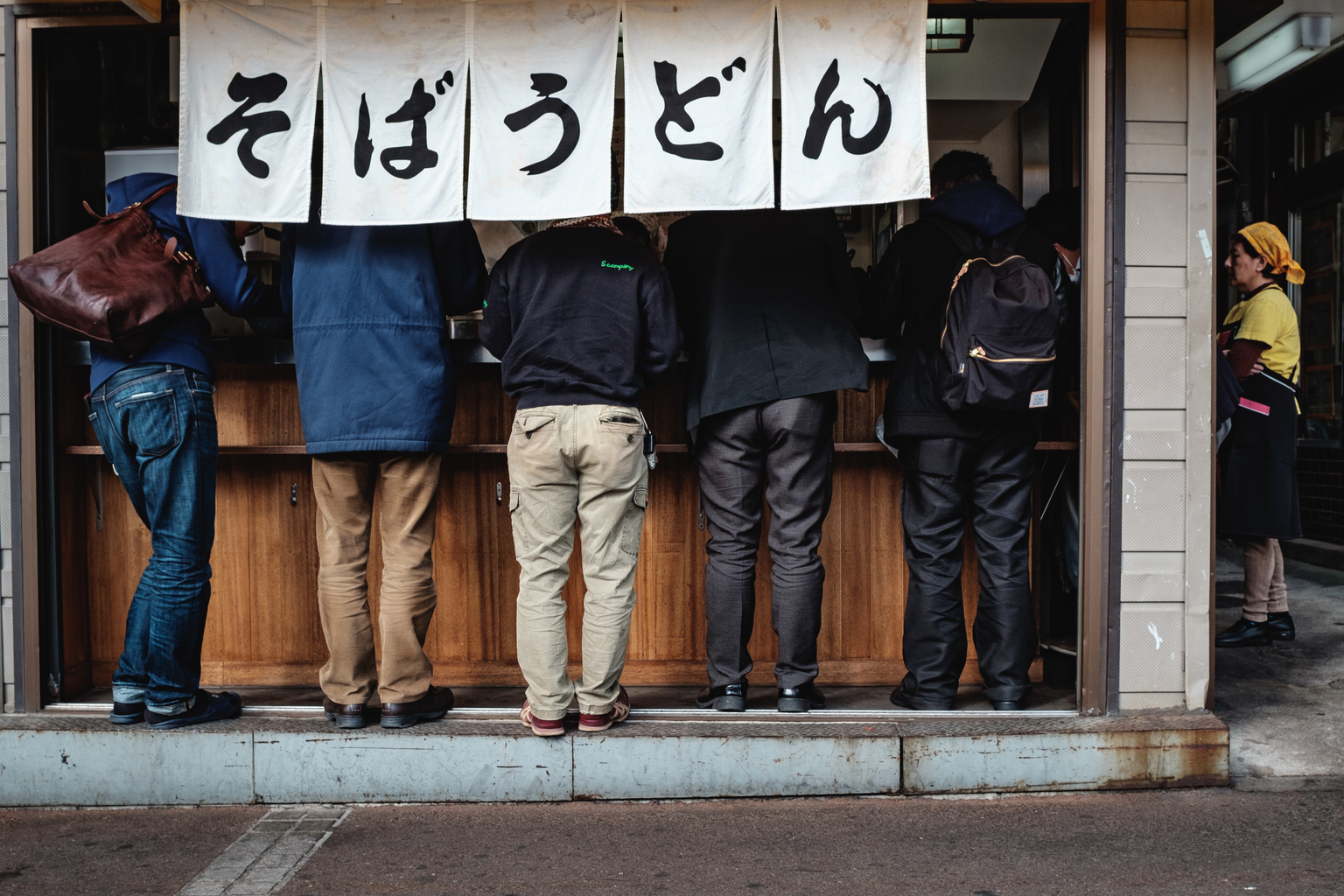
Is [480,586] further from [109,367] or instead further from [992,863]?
[992,863]

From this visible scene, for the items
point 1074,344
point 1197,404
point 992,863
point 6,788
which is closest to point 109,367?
point 6,788

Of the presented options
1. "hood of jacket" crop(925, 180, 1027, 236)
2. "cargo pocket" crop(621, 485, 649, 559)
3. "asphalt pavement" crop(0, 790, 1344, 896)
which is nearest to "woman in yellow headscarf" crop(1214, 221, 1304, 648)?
"asphalt pavement" crop(0, 790, 1344, 896)

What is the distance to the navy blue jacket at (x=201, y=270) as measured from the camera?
3.58 meters

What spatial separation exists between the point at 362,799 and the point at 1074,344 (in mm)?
3187

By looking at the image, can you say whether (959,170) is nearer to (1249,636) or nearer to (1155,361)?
(1155,361)

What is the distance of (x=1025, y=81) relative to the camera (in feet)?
16.3

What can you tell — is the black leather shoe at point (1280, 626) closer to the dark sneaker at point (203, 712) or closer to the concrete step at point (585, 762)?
the concrete step at point (585, 762)

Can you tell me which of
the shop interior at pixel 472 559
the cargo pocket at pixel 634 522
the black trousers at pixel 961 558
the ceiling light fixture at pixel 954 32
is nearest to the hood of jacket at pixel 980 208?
the shop interior at pixel 472 559

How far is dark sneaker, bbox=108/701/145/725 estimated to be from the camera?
12.0 feet

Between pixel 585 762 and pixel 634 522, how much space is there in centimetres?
85

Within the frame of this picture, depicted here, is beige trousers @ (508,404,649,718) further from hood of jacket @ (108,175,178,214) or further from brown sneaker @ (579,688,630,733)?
hood of jacket @ (108,175,178,214)

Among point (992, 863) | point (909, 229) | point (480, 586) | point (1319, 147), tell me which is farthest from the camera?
point (1319, 147)

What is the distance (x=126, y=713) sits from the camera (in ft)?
12.0

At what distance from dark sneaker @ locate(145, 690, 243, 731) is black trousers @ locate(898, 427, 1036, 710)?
2.56 m
